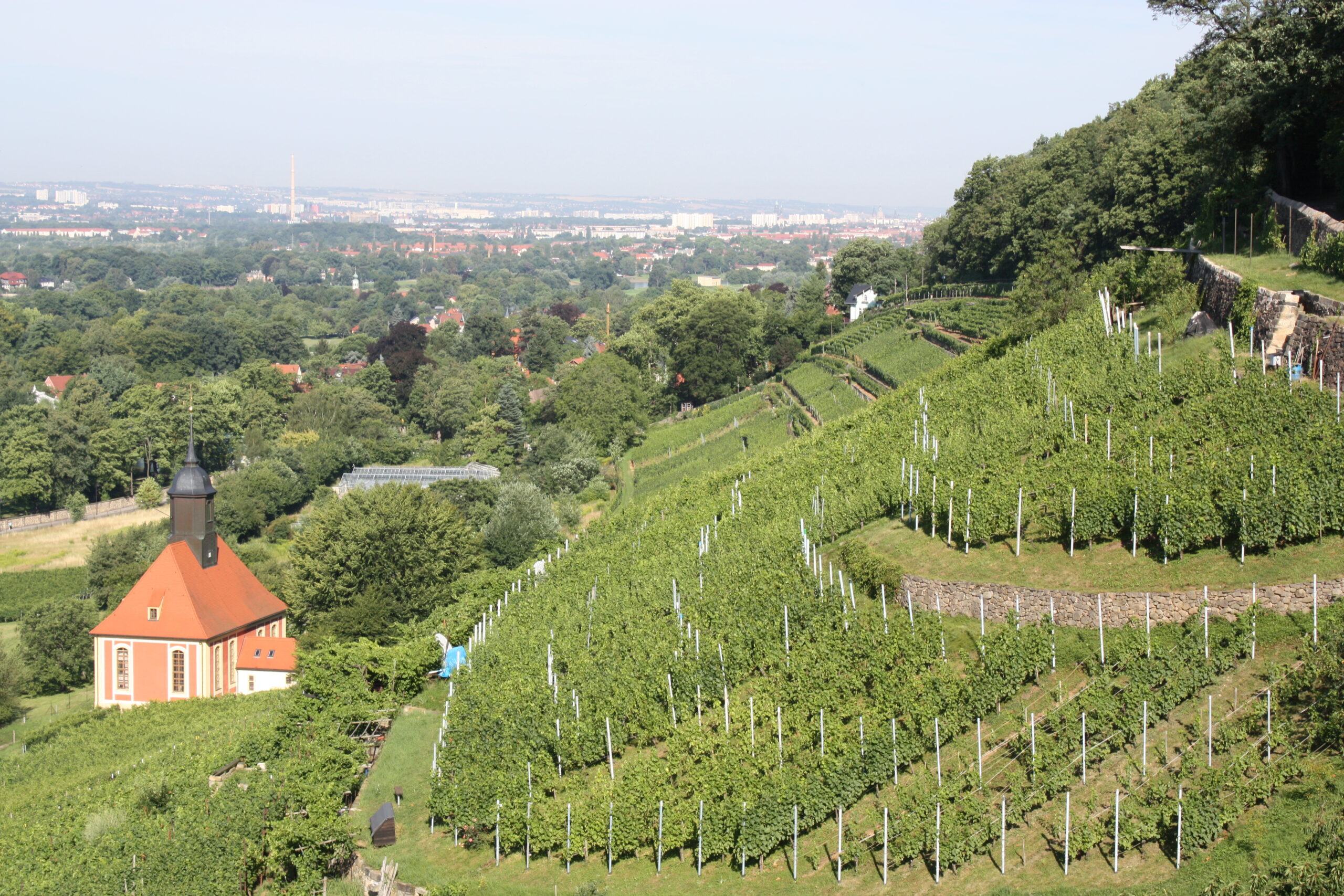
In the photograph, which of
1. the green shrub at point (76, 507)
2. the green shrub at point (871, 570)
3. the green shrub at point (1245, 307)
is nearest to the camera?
the green shrub at point (871, 570)

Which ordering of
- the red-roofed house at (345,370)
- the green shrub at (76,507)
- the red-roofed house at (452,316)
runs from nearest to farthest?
the green shrub at (76,507) → the red-roofed house at (345,370) → the red-roofed house at (452,316)

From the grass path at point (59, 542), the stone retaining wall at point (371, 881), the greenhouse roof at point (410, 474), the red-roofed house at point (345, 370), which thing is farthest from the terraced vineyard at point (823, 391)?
the red-roofed house at point (345, 370)

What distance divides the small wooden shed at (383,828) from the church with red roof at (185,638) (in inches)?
571

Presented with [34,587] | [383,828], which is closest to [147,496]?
[34,587]

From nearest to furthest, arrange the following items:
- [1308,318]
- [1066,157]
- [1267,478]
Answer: [1267,478]
[1308,318]
[1066,157]

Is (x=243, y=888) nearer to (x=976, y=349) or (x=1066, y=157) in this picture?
(x=976, y=349)

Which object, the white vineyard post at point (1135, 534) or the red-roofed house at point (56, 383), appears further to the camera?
the red-roofed house at point (56, 383)

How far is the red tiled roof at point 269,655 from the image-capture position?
36.2m

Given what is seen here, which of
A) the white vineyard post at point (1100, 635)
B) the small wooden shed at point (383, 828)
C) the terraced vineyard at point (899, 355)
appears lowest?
the small wooden shed at point (383, 828)

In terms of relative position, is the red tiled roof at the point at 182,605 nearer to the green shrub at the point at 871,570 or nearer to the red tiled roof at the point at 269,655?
the red tiled roof at the point at 269,655

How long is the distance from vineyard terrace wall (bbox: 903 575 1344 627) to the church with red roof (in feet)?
70.1

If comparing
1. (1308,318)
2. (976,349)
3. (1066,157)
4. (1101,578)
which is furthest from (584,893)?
(1066,157)

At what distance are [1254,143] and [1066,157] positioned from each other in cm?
1899

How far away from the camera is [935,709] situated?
18.6m
